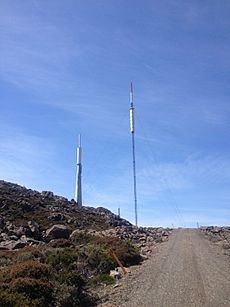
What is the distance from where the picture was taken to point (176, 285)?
60.9 ft

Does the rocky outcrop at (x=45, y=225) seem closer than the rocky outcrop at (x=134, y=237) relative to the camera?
No

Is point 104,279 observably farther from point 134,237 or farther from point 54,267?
point 134,237

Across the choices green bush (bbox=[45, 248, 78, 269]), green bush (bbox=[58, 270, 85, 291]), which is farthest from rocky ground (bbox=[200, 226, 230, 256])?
green bush (bbox=[58, 270, 85, 291])

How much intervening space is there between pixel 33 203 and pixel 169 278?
159ft

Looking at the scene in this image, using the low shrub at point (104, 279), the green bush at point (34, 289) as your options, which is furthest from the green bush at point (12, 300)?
the low shrub at point (104, 279)

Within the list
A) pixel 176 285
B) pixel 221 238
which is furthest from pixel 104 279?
pixel 221 238

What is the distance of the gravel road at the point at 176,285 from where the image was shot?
614 inches

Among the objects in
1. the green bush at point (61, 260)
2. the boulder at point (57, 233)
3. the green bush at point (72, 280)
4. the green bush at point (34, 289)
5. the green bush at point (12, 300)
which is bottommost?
the green bush at point (12, 300)

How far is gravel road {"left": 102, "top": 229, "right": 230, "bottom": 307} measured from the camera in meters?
15.6

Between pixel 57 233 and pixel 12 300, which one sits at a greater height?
pixel 57 233

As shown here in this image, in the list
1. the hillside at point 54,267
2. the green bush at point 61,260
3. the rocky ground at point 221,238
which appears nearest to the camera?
the hillside at point 54,267

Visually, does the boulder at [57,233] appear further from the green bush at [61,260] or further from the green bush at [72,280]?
the green bush at [72,280]

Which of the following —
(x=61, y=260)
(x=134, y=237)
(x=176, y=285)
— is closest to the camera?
(x=176, y=285)

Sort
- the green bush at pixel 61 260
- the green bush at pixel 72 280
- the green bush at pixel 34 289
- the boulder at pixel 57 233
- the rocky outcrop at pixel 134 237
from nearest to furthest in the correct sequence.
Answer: the green bush at pixel 34 289 → the green bush at pixel 72 280 → the green bush at pixel 61 260 → the rocky outcrop at pixel 134 237 → the boulder at pixel 57 233
